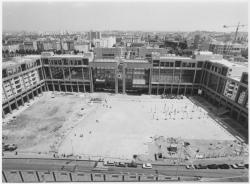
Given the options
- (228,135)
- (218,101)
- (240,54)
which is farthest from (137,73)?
(240,54)

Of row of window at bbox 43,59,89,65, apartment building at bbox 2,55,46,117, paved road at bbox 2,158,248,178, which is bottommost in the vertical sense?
paved road at bbox 2,158,248,178

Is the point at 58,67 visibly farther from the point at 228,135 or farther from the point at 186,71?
the point at 228,135

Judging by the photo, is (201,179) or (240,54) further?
(240,54)

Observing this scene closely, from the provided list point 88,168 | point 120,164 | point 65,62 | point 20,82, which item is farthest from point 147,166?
point 65,62

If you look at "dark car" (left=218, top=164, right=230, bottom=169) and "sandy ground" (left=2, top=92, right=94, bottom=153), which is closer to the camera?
"dark car" (left=218, top=164, right=230, bottom=169)

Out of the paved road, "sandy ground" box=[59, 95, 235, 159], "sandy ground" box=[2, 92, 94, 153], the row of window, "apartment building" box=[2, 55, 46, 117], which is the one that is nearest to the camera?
the paved road

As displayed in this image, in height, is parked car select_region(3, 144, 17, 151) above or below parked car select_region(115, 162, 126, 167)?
below

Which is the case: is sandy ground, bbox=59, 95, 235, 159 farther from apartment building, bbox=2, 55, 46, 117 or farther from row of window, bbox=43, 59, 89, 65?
apartment building, bbox=2, 55, 46, 117

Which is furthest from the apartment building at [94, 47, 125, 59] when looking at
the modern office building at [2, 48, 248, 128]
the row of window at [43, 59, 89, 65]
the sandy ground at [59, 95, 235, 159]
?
the sandy ground at [59, 95, 235, 159]

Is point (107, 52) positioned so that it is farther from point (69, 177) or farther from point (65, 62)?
point (69, 177)
